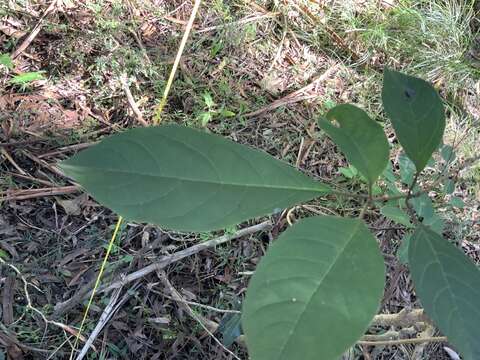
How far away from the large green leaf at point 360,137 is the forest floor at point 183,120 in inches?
29.6

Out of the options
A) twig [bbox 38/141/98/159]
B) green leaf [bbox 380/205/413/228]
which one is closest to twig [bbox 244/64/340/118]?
twig [bbox 38/141/98/159]

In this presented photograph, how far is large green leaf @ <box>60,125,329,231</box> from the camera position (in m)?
0.57

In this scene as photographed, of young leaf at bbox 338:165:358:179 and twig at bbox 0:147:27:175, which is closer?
twig at bbox 0:147:27:175

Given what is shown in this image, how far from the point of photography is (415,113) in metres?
0.66

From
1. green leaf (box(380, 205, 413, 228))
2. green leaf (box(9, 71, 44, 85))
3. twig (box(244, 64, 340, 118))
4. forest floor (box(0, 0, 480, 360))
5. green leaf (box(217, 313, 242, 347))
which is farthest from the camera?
twig (box(244, 64, 340, 118))

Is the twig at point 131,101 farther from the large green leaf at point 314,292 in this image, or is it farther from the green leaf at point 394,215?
the large green leaf at point 314,292

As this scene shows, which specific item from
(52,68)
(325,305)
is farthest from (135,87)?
(325,305)

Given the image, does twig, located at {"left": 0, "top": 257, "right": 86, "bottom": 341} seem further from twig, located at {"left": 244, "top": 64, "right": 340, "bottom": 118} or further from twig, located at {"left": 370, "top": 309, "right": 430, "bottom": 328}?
twig, located at {"left": 244, "top": 64, "right": 340, "bottom": 118}

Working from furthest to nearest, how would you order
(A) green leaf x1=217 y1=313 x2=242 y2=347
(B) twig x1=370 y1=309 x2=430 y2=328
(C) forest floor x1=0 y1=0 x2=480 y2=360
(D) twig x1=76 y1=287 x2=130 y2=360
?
(C) forest floor x1=0 y1=0 x2=480 y2=360
(D) twig x1=76 y1=287 x2=130 y2=360
(A) green leaf x1=217 y1=313 x2=242 y2=347
(B) twig x1=370 y1=309 x2=430 y2=328

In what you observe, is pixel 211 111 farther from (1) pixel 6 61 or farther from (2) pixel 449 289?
(2) pixel 449 289

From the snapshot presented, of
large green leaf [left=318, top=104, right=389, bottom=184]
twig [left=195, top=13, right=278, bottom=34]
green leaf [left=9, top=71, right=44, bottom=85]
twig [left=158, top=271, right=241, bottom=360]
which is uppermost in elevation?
large green leaf [left=318, top=104, right=389, bottom=184]

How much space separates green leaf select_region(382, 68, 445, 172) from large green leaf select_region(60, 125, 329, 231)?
153 mm

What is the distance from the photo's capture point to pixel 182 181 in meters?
0.60

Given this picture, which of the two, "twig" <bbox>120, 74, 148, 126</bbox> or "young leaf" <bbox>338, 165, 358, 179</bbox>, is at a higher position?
"twig" <bbox>120, 74, 148, 126</bbox>
